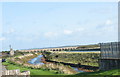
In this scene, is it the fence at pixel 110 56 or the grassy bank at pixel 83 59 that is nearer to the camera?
the fence at pixel 110 56

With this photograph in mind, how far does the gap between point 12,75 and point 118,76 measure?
8.67m

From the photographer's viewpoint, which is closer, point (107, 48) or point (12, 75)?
point (12, 75)

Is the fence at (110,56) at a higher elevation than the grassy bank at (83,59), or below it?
higher

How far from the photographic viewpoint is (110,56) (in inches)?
944

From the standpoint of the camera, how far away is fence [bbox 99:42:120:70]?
22.8m

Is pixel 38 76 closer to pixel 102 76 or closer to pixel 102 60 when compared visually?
pixel 102 60

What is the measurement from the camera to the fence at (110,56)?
898 inches

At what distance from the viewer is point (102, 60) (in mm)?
24422

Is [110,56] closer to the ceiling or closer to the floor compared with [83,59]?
closer to the ceiling

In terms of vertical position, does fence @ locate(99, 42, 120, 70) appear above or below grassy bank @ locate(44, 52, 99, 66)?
above

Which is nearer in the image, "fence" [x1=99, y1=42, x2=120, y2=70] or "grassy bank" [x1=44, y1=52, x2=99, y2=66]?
"fence" [x1=99, y1=42, x2=120, y2=70]

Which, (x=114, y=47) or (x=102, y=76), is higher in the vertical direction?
(x=114, y=47)

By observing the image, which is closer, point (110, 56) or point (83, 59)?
point (110, 56)

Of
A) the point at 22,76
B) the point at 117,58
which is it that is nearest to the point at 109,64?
the point at 117,58
